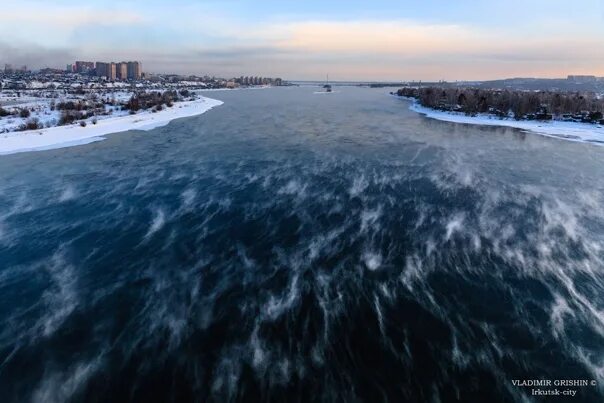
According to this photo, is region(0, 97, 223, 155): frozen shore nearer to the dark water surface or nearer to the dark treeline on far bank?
the dark water surface

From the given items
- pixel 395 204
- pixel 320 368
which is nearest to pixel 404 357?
pixel 320 368

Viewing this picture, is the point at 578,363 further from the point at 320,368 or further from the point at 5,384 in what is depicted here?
the point at 5,384

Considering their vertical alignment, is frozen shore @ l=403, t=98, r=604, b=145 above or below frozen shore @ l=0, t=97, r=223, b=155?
above

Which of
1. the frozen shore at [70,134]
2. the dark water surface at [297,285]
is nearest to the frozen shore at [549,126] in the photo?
the dark water surface at [297,285]

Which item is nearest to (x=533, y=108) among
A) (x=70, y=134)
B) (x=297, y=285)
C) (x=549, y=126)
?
(x=549, y=126)

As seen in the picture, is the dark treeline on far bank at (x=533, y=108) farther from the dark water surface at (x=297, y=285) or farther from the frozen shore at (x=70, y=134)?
the frozen shore at (x=70, y=134)

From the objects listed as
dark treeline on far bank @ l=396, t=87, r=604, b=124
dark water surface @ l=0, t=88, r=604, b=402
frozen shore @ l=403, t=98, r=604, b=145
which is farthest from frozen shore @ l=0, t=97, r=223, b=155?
dark treeline on far bank @ l=396, t=87, r=604, b=124
